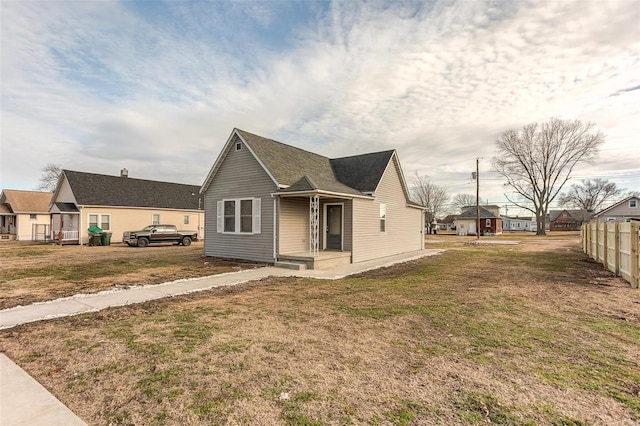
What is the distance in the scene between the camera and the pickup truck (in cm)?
2234

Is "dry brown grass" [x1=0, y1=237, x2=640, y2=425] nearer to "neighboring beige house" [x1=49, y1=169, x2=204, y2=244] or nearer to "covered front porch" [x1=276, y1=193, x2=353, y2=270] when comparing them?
"covered front porch" [x1=276, y1=193, x2=353, y2=270]

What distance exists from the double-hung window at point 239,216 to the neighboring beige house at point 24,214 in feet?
87.6

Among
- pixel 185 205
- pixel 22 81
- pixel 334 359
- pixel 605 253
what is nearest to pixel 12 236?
pixel 185 205

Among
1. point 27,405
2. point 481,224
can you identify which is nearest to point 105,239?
point 27,405

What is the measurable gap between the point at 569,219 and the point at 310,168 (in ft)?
279

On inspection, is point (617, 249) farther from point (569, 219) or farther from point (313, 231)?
point (569, 219)

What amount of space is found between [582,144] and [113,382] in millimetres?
57386

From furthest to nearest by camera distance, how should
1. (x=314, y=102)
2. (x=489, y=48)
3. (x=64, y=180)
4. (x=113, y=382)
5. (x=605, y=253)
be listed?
1. (x=64, y=180)
2. (x=314, y=102)
3. (x=605, y=253)
4. (x=489, y=48)
5. (x=113, y=382)

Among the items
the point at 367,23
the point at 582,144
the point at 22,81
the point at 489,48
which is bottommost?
the point at 22,81

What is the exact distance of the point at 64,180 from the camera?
82.9ft

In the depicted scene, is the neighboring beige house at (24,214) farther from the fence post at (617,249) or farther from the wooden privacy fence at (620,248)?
the fence post at (617,249)

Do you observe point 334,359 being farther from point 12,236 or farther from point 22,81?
point 12,236

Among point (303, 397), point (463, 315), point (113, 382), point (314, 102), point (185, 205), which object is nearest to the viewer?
point (303, 397)

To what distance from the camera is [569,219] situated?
74438 millimetres
